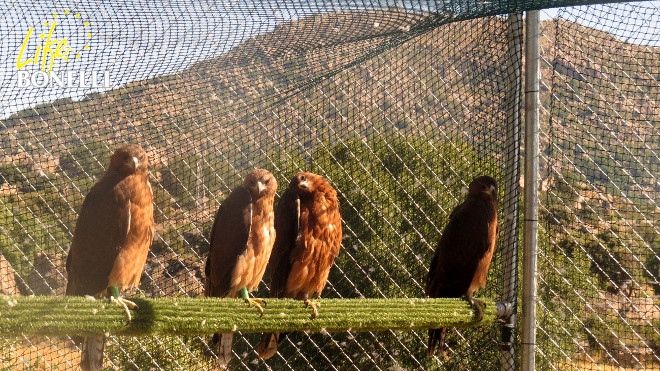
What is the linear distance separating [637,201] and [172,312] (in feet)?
8.88

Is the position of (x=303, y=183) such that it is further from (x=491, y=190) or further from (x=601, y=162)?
(x=601, y=162)

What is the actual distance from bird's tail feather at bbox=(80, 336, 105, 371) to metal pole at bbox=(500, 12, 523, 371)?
6.82 ft

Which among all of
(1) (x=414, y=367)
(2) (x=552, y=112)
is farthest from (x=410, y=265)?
(2) (x=552, y=112)

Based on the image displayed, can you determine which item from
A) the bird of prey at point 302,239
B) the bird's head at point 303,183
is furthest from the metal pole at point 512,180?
the bird's head at point 303,183

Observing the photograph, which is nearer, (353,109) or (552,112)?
(552,112)

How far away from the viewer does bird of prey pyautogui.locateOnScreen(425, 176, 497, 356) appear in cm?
366

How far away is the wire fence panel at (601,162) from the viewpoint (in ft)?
11.9

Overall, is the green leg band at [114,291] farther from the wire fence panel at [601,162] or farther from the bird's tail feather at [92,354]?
the wire fence panel at [601,162]

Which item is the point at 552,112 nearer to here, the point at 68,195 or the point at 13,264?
the point at 68,195

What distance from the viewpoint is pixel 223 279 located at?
126 inches

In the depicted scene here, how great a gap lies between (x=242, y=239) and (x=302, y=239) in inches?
16.1

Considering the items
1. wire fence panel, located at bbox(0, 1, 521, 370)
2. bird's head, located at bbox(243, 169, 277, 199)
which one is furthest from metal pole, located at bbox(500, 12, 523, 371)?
bird's head, located at bbox(243, 169, 277, 199)

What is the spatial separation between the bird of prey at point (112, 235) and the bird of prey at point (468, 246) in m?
1.71

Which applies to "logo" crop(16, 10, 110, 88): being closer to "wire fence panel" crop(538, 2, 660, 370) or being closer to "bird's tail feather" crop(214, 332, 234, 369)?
"bird's tail feather" crop(214, 332, 234, 369)
